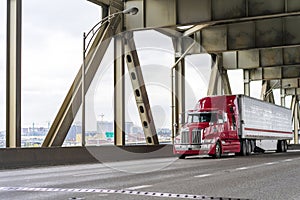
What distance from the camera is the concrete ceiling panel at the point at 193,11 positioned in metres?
32.2

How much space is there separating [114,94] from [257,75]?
27565 millimetres

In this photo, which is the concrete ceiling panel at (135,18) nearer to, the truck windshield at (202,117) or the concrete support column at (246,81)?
the truck windshield at (202,117)

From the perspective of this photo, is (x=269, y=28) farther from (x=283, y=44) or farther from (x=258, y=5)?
(x=258, y=5)

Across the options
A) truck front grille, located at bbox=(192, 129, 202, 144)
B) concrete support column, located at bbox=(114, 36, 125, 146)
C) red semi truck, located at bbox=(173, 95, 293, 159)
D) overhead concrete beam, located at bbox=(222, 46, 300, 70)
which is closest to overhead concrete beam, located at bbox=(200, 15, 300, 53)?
red semi truck, located at bbox=(173, 95, 293, 159)

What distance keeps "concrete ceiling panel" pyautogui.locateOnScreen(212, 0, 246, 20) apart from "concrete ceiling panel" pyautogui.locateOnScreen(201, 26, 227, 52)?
324 inches

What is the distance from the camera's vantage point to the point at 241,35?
39.4 m

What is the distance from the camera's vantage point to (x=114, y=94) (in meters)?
36.6

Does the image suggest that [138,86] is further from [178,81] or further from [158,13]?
[178,81]

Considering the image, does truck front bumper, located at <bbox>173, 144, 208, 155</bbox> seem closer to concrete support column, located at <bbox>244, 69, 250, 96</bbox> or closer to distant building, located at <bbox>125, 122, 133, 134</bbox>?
distant building, located at <bbox>125, 122, 133, 134</bbox>

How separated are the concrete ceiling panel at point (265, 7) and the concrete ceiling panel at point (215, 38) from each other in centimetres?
891

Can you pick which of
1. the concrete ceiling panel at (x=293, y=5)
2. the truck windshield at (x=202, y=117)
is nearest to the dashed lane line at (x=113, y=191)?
the truck windshield at (x=202, y=117)

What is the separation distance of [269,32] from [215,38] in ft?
14.1

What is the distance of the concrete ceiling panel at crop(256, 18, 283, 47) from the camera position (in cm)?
3781

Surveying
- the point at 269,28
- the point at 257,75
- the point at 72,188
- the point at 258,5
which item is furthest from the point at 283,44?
the point at 72,188
